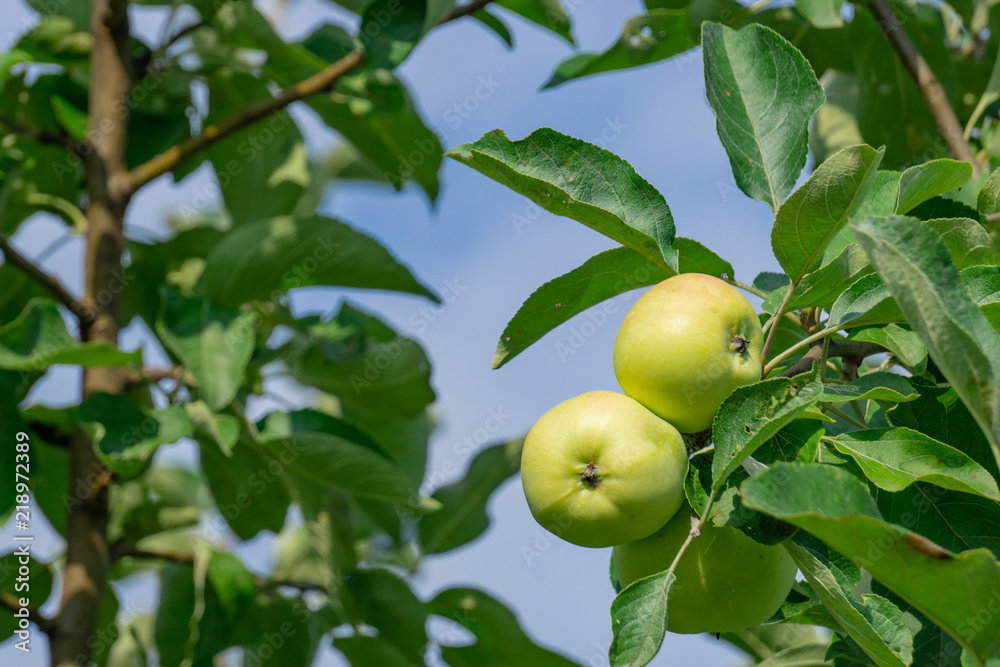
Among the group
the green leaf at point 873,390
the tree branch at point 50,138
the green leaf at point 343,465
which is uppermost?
the green leaf at point 873,390

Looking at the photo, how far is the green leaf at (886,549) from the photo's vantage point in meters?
0.56

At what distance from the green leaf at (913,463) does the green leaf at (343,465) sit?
867mm

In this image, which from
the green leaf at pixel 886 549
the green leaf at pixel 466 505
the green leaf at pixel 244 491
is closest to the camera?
the green leaf at pixel 886 549

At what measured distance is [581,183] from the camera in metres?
0.79

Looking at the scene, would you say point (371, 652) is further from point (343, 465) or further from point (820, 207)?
point (820, 207)

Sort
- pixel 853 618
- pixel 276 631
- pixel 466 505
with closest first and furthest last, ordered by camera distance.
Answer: pixel 853 618
pixel 276 631
pixel 466 505

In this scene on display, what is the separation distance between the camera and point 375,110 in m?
1.68

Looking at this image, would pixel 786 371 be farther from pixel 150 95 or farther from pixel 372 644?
pixel 150 95

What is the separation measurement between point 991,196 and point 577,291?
49 centimetres

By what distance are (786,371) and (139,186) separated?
128 centimetres

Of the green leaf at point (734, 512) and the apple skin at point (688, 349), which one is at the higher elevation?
the apple skin at point (688, 349)

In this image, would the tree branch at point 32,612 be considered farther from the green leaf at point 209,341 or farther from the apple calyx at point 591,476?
the apple calyx at point 591,476

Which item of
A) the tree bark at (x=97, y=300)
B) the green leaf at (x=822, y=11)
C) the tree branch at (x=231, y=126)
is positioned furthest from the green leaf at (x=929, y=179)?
the tree bark at (x=97, y=300)

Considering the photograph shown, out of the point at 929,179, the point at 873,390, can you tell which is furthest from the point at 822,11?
the point at 873,390
